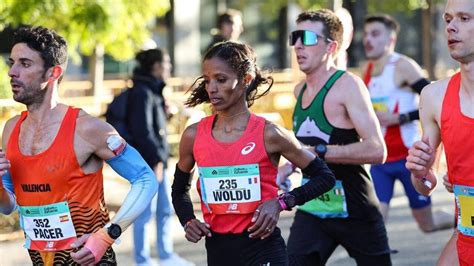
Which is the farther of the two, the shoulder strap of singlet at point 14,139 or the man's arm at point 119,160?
the shoulder strap of singlet at point 14,139

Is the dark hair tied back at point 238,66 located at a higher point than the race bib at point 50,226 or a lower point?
higher

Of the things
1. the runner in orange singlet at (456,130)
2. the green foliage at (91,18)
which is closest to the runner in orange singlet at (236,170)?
the runner in orange singlet at (456,130)

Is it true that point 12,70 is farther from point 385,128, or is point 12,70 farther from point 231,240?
point 385,128

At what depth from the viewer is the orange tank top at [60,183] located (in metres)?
5.36

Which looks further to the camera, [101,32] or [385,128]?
[101,32]

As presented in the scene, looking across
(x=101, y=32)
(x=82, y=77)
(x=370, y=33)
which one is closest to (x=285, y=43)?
(x=82, y=77)

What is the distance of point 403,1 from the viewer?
873 inches

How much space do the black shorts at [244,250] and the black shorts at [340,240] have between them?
1.26m

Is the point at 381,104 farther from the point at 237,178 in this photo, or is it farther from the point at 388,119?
the point at 237,178

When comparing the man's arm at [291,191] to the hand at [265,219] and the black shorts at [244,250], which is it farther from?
the black shorts at [244,250]

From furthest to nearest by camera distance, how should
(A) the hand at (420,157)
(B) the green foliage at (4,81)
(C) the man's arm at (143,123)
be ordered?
(B) the green foliage at (4,81) → (C) the man's arm at (143,123) → (A) the hand at (420,157)

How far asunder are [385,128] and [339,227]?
3.04m

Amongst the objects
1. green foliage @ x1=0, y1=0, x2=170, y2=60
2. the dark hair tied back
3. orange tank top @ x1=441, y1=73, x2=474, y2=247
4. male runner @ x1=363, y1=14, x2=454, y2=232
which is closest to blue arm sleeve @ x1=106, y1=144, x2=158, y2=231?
the dark hair tied back

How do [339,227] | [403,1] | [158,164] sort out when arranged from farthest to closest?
[403,1] → [158,164] → [339,227]
